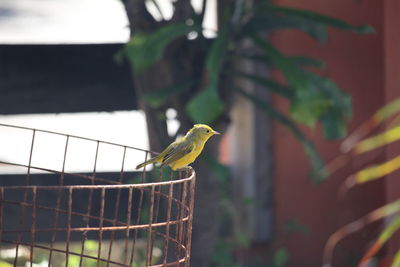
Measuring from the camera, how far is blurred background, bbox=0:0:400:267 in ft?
16.1

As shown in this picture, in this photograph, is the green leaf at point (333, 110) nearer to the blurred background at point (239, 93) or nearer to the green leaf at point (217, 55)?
the blurred background at point (239, 93)

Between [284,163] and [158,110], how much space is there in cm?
116

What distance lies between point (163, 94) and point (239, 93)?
631 millimetres

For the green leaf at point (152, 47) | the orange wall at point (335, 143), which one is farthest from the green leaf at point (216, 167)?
the orange wall at point (335, 143)

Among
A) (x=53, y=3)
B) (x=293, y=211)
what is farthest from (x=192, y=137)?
(x=53, y=3)

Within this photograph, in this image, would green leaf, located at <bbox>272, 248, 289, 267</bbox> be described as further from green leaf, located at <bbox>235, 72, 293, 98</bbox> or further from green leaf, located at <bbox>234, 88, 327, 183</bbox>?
green leaf, located at <bbox>235, 72, 293, 98</bbox>

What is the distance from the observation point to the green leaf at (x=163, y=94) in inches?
183

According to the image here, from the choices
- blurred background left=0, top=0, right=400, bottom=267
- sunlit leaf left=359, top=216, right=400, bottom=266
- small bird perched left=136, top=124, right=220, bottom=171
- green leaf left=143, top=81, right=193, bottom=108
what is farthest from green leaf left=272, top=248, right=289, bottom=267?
sunlit leaf left=359, top=216, right=400, bottom=266

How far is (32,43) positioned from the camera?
5.55 metres

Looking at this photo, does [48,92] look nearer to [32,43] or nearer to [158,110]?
[32,43]

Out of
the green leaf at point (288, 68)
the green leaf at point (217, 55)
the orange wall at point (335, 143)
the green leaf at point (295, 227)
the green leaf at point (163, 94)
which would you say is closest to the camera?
the green leaf at point (217, 55)

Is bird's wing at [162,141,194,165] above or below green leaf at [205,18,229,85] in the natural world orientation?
below

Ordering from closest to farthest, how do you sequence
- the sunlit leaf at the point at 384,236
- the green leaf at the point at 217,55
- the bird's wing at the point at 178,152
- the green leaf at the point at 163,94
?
the sunlit leaf at the point at 384,236 → the bird's wing at the point at 178,152 → the green leaf at the point at 217,55 → the green leaf at the point at 163,94

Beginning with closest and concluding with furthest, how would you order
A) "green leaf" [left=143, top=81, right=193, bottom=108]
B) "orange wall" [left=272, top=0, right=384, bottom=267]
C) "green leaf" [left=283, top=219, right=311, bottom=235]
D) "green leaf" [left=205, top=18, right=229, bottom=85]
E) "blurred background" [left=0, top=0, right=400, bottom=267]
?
"green leaf" [left=205, top=18, right=229, bottom=85]
"green leaf" [left=143, top=81, right=193, bottom=108]
"blurred background" [left=0, top=0, right=400, bottom=267]
"orange wall" [left=272, top=0, right=384, bottom=267]
"green leaf" [left=283, top=219, right=311, bottom=235]
